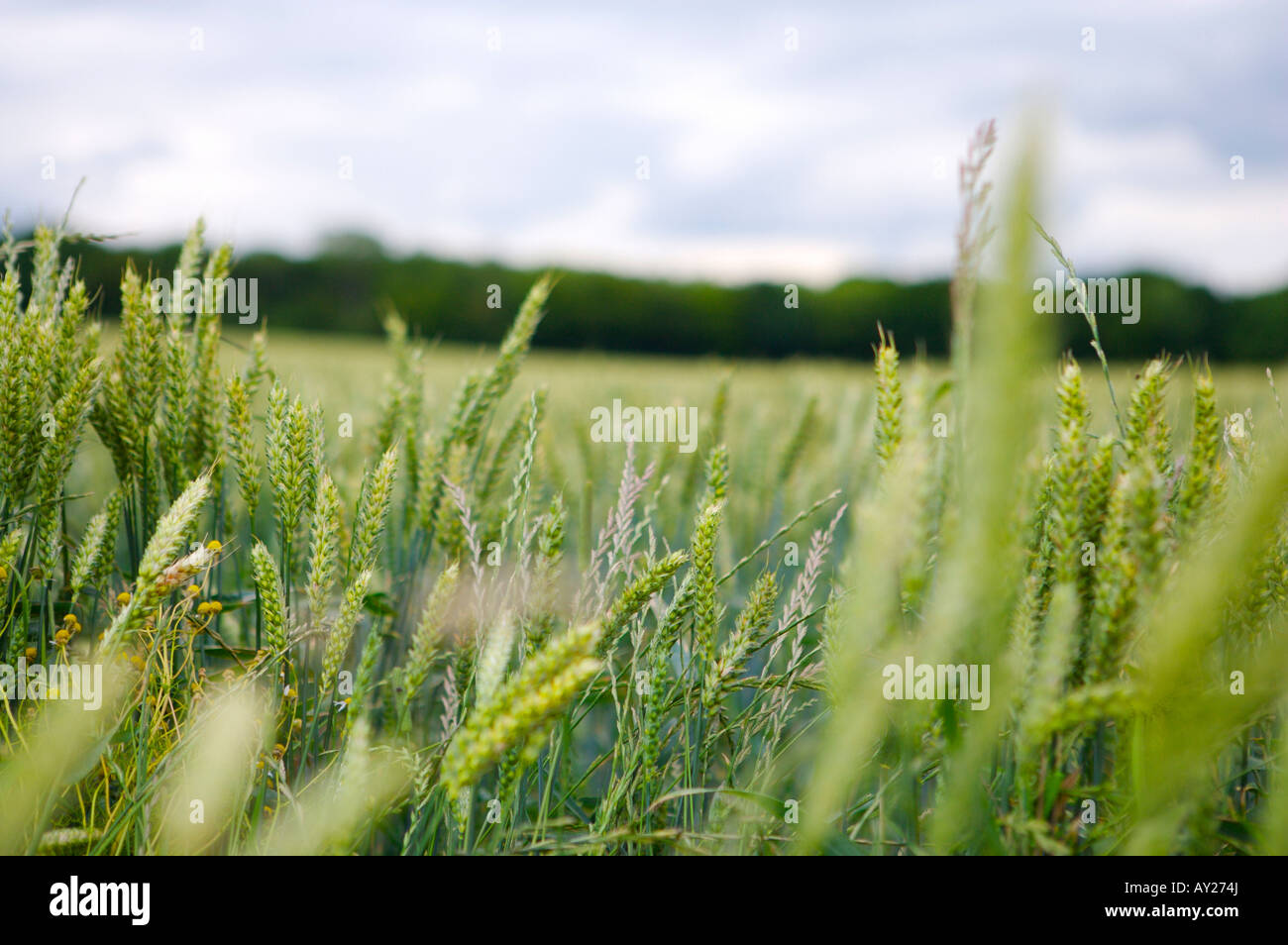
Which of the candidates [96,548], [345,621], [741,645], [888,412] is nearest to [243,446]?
[96,548]

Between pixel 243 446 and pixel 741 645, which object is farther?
pixel 243 446

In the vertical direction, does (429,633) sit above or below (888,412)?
below

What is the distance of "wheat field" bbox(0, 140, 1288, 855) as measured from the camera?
67 centimetres

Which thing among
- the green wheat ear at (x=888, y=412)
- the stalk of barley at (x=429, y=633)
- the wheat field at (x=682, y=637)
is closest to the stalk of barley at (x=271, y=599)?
the wheat field at (x=682, y=637)

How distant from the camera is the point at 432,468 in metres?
1.59

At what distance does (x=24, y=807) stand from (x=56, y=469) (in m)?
0.55

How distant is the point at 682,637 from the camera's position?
47.4 inches

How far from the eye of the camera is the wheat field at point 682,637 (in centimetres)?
67

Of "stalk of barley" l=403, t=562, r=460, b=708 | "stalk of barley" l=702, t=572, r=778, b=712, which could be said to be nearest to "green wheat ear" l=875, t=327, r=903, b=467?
"stalk of barley" l=702, t=572, r=778, b=712

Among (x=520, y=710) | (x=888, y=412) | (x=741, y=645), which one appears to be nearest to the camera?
(x=520, y=710)

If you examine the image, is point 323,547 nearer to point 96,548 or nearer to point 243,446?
point 243,446

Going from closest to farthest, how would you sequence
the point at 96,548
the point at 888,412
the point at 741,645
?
the point at 888,412, the point at 741,645, the point at 96,548
